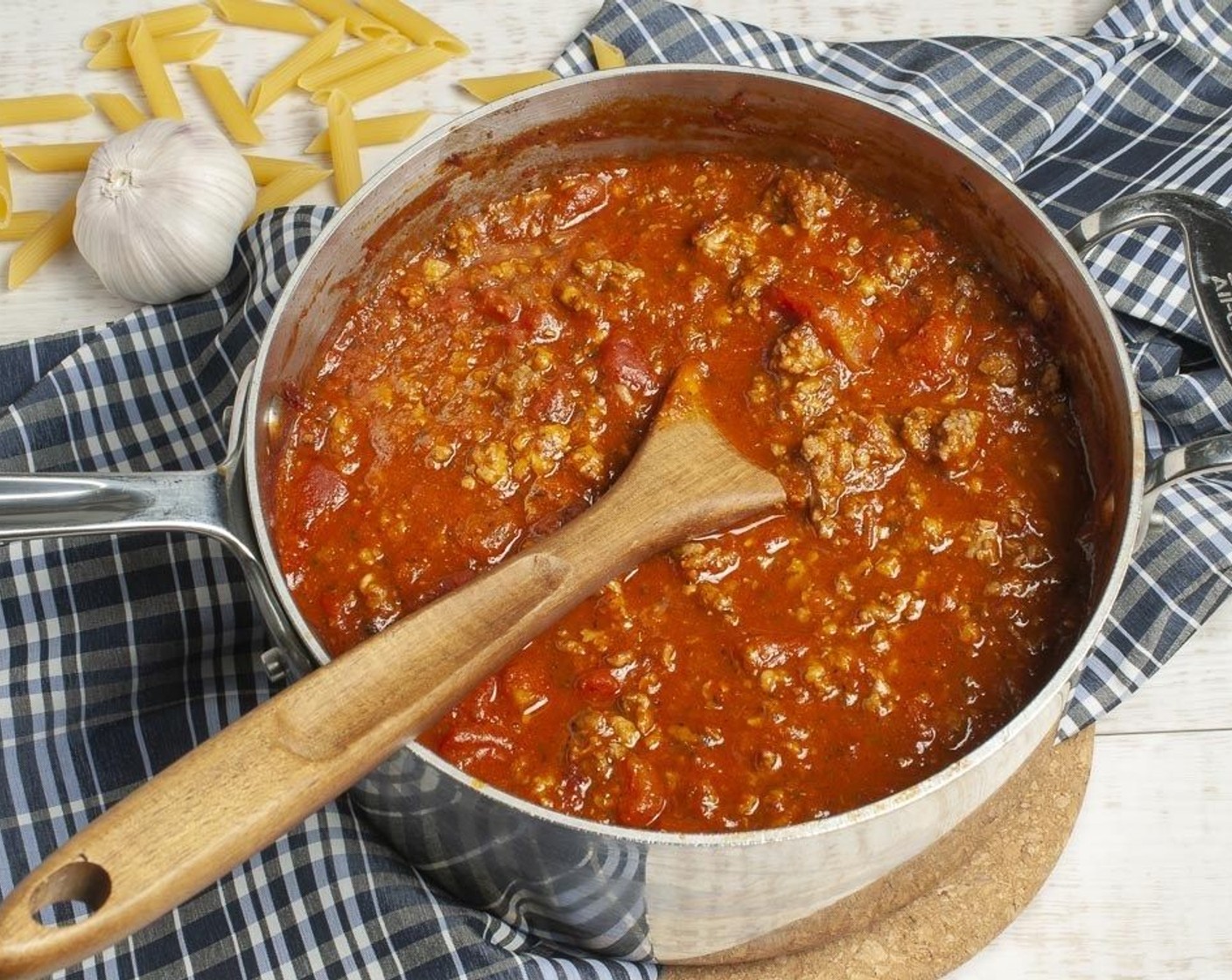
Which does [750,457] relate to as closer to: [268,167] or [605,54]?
[605,54]

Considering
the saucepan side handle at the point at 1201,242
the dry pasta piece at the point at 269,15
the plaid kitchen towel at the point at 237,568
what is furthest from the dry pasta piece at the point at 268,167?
the saucepan side handle at the point at 1201,242

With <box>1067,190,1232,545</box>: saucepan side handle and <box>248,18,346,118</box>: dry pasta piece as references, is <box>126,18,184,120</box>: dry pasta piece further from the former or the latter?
<box>1067,190,1232,545</box>: saucepan side handle

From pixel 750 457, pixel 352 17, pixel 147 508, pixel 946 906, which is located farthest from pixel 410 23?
pixel 946 906

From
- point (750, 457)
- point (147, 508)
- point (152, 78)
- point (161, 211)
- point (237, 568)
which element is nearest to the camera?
point (147, 508)

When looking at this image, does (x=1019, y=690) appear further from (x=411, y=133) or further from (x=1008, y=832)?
(x=411, y=133)

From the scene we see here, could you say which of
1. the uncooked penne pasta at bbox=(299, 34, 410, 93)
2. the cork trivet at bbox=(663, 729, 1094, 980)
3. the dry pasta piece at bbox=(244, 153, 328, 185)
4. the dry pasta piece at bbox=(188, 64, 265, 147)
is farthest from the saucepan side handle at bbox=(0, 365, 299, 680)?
the uncooked penne pasta at bbox=(299, 34, 410, 93)

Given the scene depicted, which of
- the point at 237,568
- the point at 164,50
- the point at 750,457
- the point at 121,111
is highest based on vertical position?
the point at 164,50
